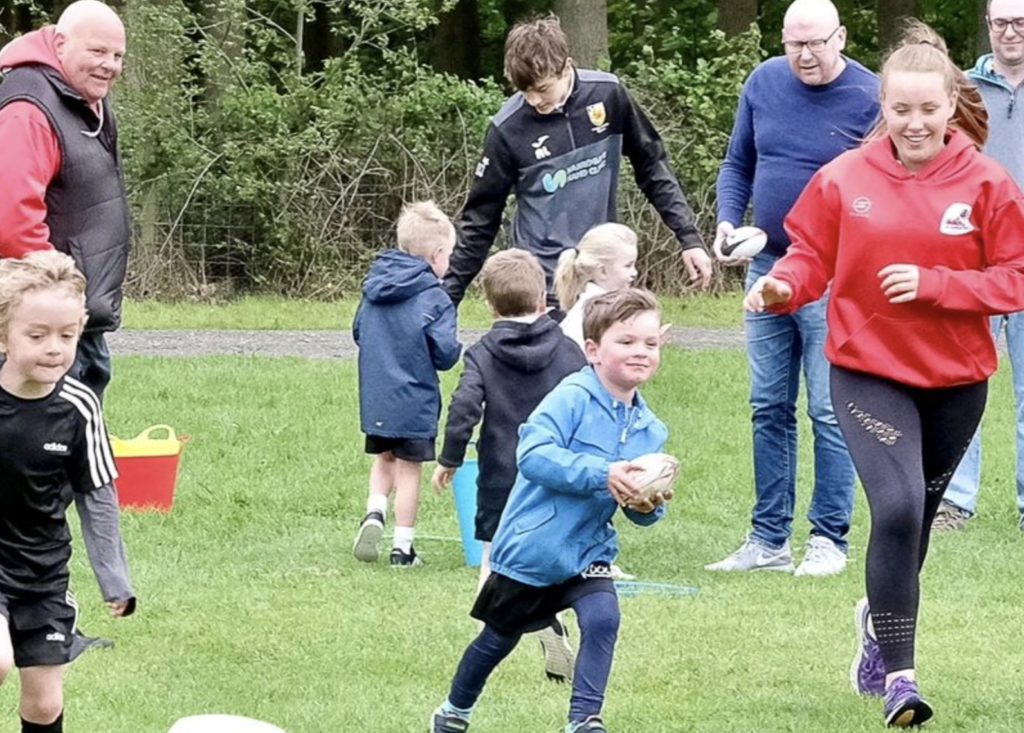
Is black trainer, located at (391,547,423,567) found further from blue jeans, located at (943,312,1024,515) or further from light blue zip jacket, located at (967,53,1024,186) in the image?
light blue zip jacket, located at (967,53,1024,186)

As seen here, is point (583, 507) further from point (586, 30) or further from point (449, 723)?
point (586, 30)

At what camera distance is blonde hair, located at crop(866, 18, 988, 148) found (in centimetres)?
600

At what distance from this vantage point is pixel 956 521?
966cm

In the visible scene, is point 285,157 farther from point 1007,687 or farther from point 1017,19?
point 1007,687

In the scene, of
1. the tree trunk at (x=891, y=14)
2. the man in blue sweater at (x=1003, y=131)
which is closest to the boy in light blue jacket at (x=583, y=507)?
the man in blue sweater at (x=1003, y=131)

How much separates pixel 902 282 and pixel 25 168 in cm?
312

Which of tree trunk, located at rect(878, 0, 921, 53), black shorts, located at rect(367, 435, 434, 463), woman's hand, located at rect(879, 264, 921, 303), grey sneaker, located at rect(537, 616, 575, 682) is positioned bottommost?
tree trunk, located at rect(878, 0, 921, 53)

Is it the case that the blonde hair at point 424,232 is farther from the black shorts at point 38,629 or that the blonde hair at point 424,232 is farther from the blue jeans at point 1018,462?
the black shorts at point 38,629

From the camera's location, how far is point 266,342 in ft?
57.7

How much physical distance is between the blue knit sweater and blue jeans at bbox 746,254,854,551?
25cm

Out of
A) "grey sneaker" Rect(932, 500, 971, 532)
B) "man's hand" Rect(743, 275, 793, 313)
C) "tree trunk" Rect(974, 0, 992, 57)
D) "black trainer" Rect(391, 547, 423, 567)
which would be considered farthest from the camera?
"tree trunk" Rect(974, 0, 992, 57)

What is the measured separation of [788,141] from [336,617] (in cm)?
283

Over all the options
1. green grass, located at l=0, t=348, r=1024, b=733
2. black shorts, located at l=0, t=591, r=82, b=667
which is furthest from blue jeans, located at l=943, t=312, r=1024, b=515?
black shorts, located at l=0, t=591, r=82, b=667

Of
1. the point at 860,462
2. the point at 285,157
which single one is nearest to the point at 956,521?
the point at 860,462
